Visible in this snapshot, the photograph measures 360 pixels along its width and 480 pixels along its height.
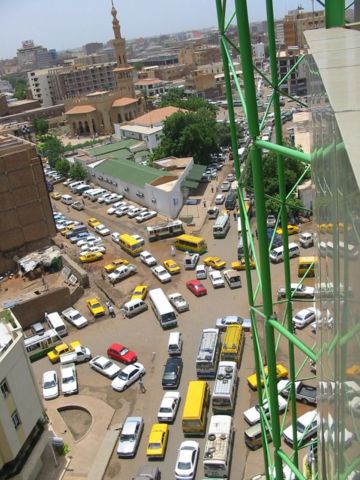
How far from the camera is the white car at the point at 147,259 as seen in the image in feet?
56.9

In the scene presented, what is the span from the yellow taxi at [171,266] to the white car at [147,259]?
512 millimetres

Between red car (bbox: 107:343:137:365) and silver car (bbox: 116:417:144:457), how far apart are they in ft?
7.28

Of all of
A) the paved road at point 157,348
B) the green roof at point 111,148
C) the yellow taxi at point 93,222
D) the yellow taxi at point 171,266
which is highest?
the green roof at point 111,148

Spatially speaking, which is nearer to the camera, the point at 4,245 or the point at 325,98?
the point at 325,98

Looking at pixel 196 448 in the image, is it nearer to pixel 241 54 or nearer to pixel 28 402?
pixel 28 402

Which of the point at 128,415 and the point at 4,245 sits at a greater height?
the point at 4,245

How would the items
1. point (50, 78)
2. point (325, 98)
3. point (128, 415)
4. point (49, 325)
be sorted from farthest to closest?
point (50, 78) → point (49, 325) → point (128, 415) → point (325, 98)

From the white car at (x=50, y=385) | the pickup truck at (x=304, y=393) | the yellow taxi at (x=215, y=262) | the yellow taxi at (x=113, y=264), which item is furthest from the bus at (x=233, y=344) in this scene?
the yellow taxi at (x=113, y=264)

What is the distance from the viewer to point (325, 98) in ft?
6.61

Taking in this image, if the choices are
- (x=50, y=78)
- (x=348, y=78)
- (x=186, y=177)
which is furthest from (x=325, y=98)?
(x=50, y=78)

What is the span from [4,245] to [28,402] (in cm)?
1046

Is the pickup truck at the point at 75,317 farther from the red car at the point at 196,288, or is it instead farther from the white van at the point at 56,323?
the red car at the point at 196,288

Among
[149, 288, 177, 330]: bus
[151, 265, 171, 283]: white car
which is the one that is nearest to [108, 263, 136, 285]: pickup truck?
[151, 265, 171, 283]: white car

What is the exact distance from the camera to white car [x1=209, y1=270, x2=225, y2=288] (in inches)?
600
